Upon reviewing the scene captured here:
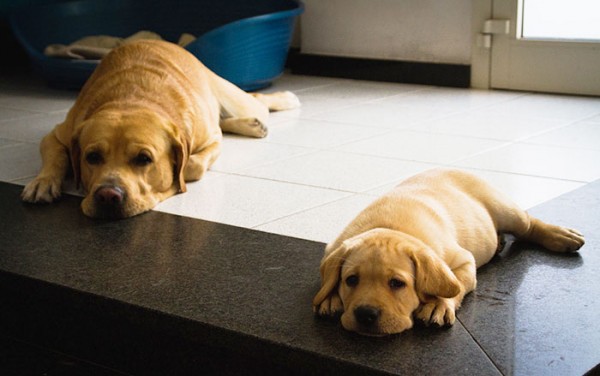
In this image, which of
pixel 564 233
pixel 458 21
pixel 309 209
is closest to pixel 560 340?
pixel 564 233

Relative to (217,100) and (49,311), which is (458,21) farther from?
(49,311)

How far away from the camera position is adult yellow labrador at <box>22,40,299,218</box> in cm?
281

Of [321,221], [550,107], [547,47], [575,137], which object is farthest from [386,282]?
[547,47]

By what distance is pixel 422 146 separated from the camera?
11.6ft

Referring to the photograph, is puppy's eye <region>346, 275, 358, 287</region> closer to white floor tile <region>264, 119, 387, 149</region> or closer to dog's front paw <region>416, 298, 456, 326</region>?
dog's front paw <region>416, 298, 456, 326</region>

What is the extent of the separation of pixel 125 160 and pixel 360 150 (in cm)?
104

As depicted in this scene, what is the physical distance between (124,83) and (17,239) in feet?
2.75

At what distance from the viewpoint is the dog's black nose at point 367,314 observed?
1.73 meters

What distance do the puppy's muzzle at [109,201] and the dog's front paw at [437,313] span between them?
1207 millimetres

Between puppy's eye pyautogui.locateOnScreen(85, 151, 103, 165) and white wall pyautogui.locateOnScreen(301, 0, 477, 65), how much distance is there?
2.64 meters

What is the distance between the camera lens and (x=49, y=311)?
229 cm

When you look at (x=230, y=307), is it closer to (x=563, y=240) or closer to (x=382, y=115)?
(x=563, y=240)

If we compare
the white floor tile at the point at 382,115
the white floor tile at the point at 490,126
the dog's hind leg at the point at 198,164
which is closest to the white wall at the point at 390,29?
the white floor tile at the point at 382,115

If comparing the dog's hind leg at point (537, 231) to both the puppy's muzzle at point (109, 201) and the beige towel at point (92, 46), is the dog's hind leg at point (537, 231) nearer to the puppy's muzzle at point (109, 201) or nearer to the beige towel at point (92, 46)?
the puppy's muzzle at point (109, 201)
